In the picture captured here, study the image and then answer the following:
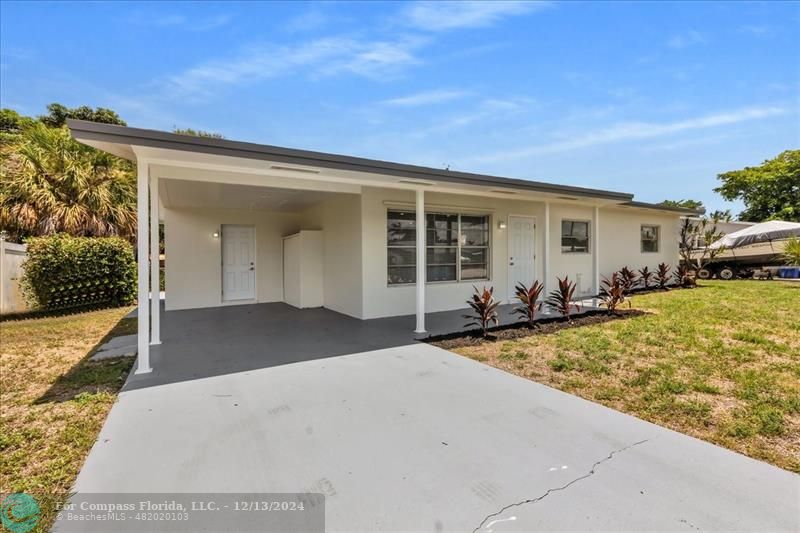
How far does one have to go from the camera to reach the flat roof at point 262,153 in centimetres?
370

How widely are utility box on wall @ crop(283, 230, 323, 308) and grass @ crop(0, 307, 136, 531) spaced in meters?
3.47

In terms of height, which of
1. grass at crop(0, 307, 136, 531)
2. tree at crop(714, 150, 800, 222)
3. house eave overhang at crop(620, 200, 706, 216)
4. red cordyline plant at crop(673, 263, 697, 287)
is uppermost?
tree at crop(714, 150, 800, 222)

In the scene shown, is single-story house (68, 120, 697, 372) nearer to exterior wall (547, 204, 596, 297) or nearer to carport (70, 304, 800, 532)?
exterior wall (547, 204, 596, 297)

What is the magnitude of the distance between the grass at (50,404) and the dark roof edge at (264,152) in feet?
8.47

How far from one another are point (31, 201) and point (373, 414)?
38.6 feet

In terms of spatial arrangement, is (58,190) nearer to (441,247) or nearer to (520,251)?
(441,247)

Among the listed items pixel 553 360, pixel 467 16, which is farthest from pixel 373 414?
pixel 467 16

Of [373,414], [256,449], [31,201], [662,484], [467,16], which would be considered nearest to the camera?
[662,484]

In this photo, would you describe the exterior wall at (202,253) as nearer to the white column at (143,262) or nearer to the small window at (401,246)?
the small window at (401,246)

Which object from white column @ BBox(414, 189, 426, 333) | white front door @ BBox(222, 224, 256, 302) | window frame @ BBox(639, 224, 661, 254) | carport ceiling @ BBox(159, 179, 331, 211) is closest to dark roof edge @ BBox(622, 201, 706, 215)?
window frame @ BBox(639, 224, 661, 254)

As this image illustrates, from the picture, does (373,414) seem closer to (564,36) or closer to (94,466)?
(94,466)

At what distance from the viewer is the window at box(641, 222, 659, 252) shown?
503 inches

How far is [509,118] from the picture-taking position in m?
11.9

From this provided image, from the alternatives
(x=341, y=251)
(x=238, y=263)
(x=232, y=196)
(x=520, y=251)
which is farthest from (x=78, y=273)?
(x=520, y=251)
